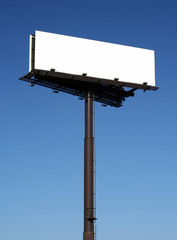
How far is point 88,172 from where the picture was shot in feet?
209

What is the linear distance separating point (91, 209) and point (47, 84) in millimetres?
17377

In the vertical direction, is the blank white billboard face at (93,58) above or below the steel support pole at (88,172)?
above

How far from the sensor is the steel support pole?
61.2 m

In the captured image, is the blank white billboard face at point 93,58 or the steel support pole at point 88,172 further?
the blank white billboard face at point 93,58

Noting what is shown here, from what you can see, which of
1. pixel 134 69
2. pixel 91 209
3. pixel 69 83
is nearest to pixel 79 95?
pixel 69 83

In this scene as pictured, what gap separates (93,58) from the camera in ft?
219

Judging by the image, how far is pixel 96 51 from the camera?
67250mm

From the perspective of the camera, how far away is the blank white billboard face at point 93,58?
6406 cm

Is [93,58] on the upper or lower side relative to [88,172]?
upper

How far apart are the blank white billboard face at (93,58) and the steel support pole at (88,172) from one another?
411 cm

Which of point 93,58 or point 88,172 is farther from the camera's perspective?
point 93,58

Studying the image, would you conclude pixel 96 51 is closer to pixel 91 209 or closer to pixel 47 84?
pixel 47 84

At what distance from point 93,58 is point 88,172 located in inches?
596

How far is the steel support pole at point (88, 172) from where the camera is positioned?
61250 millimetres
